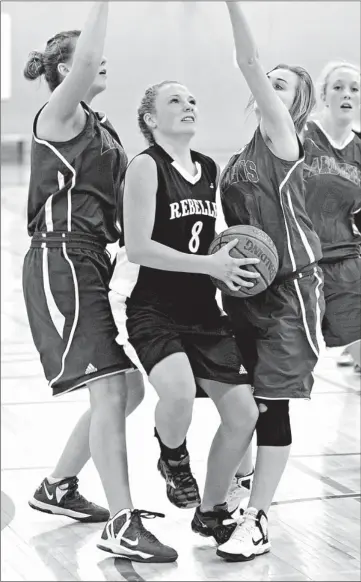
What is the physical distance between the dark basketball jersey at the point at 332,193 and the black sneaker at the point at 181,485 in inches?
50.1

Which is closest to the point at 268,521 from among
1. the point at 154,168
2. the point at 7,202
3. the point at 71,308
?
the point at 71,308

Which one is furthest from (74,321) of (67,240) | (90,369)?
(67,240)

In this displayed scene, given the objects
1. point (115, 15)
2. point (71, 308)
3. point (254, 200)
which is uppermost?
point (115, 15)

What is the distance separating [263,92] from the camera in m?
3.36

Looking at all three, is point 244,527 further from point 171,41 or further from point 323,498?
point 171,41

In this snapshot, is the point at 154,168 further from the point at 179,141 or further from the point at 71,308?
the point at 71,308

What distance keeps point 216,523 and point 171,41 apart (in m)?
12.5

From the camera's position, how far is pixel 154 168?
11.6ft

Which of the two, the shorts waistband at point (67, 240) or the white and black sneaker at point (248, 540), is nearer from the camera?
the white and black sneaker at point (248, 540)

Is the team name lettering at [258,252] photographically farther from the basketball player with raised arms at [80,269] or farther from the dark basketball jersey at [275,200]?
the basketball player with raised arms at [80,269]

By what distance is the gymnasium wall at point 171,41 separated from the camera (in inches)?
595

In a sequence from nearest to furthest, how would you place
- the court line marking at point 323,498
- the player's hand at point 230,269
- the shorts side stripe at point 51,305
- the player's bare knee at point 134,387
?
the player's hand at point 230,269
the shorts side stripe at point 51,305
the player's bare knee at point 134,387
the court line marking at point 323,498

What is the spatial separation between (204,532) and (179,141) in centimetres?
136

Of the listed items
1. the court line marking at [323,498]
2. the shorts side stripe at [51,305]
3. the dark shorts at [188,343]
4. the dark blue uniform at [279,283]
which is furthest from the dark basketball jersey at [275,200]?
the court line marking at [323,498]
